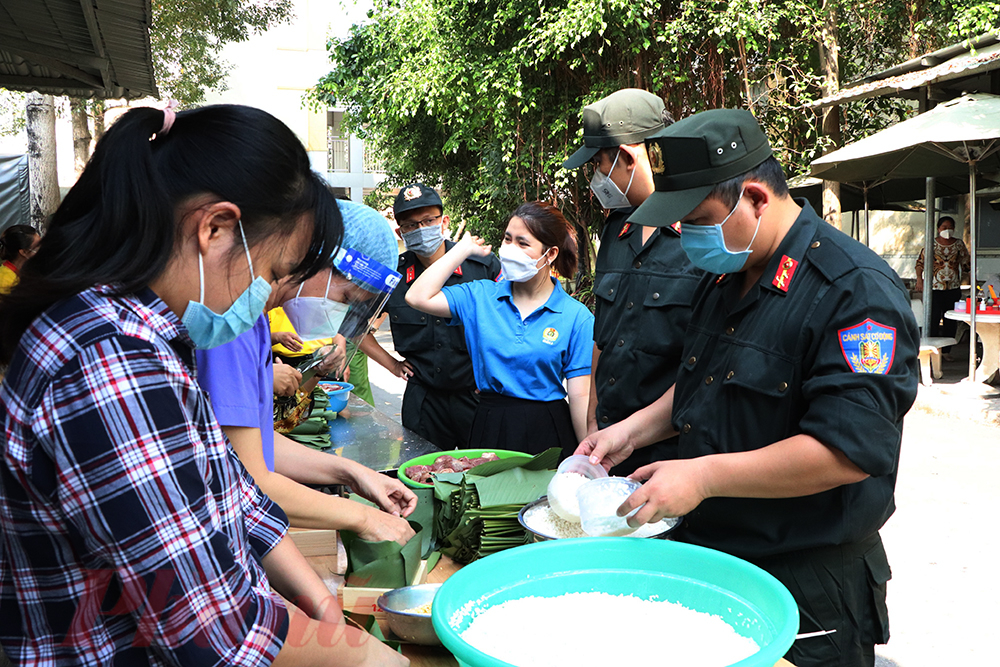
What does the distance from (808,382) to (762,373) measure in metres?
0.11

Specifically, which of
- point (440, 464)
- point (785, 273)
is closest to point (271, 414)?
point (440, 464)

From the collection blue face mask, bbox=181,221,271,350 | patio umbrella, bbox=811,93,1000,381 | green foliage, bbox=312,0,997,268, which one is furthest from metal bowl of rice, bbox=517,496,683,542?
green foliage, bbox=312,0,997,268

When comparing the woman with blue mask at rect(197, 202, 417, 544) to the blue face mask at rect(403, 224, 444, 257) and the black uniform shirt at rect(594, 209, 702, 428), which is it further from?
the blue face mask at rect(403, 224, 444, 257)

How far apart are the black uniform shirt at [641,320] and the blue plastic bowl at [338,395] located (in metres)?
1.46

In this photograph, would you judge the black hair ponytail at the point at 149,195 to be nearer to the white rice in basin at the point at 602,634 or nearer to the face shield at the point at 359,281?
the face shield at the point at 359,281

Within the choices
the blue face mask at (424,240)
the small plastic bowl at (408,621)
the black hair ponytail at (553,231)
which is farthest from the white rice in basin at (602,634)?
the blue face mask at (424,240)

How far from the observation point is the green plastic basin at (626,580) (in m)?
1.21

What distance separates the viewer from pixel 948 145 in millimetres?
7301

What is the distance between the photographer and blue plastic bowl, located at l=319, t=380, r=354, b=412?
362 centimetres

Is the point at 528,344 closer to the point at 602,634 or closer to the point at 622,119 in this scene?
the point at 622,119

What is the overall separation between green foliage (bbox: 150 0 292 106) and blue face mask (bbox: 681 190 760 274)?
14.3 metres

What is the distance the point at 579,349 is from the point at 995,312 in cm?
621

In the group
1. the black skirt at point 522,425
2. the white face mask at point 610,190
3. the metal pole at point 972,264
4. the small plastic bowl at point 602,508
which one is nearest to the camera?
the small plastic bowl at point 602,508

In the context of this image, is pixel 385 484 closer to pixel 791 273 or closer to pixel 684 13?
pixel 791 273
